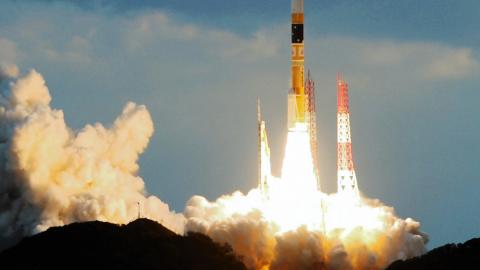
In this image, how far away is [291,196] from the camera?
8625 cm

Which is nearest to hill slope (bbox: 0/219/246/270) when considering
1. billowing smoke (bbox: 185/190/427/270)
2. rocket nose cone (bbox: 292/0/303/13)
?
billowing smoke (bbox: 185/190/427/270)

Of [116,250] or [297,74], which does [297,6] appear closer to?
[297,74]

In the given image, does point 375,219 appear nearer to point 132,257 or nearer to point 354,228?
point 354,228

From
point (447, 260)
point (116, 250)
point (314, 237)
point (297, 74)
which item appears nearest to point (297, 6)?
point (297, 74)

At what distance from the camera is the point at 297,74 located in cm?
8331

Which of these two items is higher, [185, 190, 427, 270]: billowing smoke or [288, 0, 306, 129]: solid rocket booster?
[288, 0, 306, 129]: solid rocket booster

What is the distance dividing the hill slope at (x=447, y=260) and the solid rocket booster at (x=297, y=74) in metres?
10.1

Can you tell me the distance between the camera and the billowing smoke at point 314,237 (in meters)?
80.5

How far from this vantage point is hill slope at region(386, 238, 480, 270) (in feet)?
263

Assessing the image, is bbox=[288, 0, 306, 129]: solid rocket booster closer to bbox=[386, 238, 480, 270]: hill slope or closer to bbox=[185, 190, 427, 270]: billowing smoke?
bbox=[185, 190, 427, 270]: billowing smoke

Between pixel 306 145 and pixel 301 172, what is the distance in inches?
79.8

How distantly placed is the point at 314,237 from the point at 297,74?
936 centimetres

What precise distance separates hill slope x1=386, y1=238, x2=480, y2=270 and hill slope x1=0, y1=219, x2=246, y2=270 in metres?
9.10

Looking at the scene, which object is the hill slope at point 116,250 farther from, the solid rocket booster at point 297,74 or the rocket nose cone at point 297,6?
the rocket nose cone at point 297,6
